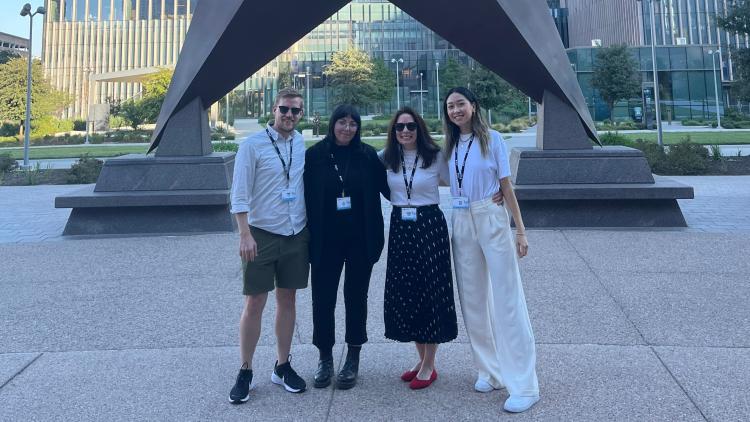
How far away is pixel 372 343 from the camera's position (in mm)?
3727

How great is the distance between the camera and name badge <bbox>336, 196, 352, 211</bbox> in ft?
9.45

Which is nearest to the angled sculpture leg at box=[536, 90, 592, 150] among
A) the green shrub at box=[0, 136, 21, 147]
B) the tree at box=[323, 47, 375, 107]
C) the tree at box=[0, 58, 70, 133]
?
the tree at box=[323, 47, 375, 107]

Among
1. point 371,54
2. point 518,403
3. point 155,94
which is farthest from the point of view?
point 371,54

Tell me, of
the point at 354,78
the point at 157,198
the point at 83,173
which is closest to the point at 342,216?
the point at 157,198

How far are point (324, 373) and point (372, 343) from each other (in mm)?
741

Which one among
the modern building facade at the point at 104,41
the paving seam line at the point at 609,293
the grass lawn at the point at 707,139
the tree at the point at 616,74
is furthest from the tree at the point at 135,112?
the paving seam line at the point at 609,293

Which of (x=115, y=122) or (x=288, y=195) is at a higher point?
(x=115, y=122)

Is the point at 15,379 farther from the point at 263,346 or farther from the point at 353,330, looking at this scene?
the point at 353,330

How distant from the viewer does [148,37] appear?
71.4 meters

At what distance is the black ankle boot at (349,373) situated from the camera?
2.98 metres

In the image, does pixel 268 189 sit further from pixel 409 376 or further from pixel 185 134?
pixel 185 134

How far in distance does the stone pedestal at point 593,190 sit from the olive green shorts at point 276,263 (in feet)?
17.4

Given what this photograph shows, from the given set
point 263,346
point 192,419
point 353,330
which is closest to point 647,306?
point 353,330

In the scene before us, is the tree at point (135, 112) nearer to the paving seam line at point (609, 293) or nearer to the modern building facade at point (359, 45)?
the modern building facade at point (359, 45)
